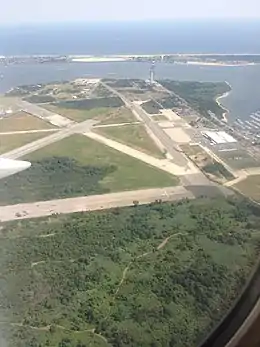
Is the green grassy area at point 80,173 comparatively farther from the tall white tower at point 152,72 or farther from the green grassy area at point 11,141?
the tall white tower at point 152,72

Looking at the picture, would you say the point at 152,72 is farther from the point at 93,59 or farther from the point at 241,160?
the point at 241,160

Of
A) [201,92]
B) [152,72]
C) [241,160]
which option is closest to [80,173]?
[241,160]

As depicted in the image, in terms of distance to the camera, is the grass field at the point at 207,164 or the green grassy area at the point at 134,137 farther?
the green grassy area at the point at 134,137

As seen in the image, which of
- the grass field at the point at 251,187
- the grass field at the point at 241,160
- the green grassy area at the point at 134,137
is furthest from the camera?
the green grassy area at the point at 134,137

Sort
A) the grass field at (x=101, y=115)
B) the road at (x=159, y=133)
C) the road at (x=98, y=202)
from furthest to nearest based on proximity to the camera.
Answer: the grass field at (x=101, y=115), the road at (x=159, y=133), the road at (x=98, y=202)

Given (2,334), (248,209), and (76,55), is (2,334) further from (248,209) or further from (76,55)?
(76,55)

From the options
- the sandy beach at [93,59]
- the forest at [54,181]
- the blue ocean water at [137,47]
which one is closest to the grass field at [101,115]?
the blue ocean water at [137,47]

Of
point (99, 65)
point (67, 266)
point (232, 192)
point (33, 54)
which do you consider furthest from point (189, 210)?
point (99, 65)
